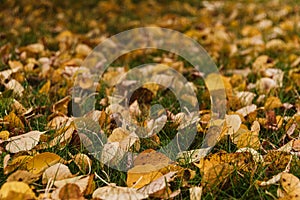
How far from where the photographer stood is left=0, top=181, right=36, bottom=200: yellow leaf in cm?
110

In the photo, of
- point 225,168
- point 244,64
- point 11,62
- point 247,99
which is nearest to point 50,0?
point 11,62

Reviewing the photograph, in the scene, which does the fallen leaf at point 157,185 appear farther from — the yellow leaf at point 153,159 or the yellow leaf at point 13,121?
the yellow leaf at point 13,121

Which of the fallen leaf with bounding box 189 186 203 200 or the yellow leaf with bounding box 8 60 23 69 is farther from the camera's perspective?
the yellow leaf with bounding box 8 60 23 69

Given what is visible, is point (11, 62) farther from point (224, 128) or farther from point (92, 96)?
point (224, 128)

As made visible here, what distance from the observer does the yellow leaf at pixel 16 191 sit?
1.10m

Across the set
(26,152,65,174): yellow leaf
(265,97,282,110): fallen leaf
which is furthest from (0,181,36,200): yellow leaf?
(265,97,282,110): fallen leaf

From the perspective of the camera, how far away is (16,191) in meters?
1.12

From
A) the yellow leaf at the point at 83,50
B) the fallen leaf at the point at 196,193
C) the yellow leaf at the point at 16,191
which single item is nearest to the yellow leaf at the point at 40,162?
the yellow leaf at the point at 16,191

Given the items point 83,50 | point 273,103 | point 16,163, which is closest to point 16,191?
point 16,163

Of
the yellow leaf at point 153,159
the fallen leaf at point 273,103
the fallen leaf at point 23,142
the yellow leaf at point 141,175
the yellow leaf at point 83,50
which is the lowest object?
the yellow leaf at point 141,175

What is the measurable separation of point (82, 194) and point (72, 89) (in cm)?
86

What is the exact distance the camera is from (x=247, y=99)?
6.20 ft

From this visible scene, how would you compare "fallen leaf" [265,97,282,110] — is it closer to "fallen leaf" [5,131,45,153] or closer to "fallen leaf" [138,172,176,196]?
"fallen leaf" [138,172,176,196]

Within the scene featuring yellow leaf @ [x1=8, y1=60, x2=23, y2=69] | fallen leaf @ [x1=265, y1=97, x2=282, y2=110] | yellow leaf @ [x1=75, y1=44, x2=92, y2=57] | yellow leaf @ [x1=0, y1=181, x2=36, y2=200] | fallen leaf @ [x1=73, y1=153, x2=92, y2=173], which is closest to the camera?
yellow leaf @ [x1=0, y1=181, x2=36, y2=200]
